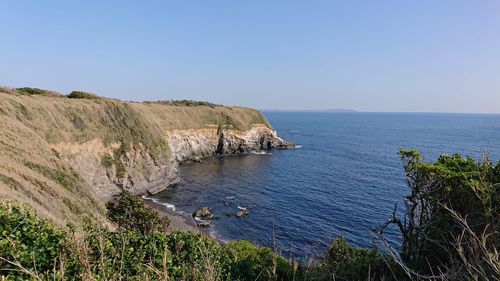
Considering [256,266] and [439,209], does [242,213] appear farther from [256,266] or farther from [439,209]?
[439,209]

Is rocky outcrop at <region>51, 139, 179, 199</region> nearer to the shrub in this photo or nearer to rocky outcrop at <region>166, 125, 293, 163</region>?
the shrub

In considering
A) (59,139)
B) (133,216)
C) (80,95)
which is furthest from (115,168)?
(80,95)

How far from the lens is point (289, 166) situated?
79.9 m

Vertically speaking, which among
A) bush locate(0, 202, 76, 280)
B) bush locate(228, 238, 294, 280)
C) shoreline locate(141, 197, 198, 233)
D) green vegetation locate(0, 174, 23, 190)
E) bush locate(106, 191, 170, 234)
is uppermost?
bush locate(0, 202, 76, 280)

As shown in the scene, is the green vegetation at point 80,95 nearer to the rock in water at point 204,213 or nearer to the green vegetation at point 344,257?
the rock in water at point 204,213

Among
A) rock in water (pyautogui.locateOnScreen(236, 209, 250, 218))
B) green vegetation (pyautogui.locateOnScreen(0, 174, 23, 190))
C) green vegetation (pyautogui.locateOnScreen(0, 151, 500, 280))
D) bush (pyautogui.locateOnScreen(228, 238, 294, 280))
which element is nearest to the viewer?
green vegetation (pyautogui.locateOnScreen(0, 151, 500, 280))

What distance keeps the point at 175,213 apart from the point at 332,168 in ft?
128

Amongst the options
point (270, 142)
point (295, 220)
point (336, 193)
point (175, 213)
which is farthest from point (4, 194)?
point (270, 142)

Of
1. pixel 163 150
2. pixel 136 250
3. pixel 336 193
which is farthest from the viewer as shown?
pixel 163 150

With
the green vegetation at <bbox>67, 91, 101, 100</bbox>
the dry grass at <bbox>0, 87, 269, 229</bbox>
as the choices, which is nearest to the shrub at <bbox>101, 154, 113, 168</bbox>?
the dry grass at <bbox>0, 87, 269, 229</bbox>

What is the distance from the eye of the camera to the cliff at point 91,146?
27.9 m

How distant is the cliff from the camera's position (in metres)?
27.9

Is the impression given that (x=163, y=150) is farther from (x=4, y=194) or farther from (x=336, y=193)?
(x=4, y=194)

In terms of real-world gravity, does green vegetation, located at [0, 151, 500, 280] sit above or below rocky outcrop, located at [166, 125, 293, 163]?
above
